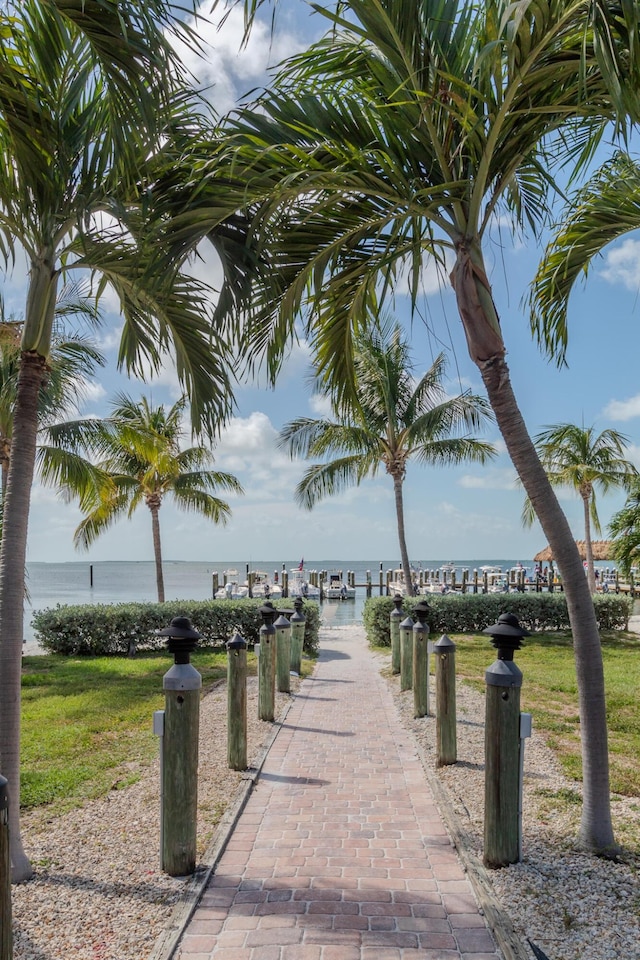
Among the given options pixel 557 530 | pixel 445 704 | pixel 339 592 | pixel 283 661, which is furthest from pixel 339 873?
pixel 339 592

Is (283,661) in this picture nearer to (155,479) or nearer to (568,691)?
(568,691)

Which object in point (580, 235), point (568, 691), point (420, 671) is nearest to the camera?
point (580, 235)

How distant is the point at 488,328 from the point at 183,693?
2.73 metres

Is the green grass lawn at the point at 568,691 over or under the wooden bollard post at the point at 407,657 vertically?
under

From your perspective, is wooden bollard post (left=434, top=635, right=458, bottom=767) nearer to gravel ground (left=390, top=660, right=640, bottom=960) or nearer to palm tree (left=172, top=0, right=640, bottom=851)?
gravel ground (left=390, top=660, right=640, bottom=960)

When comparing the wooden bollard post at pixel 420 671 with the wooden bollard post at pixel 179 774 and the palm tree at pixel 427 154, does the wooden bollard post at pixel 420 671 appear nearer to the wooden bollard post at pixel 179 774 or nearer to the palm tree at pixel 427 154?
the palm tree at pixel 427 154

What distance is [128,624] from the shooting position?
1372cm

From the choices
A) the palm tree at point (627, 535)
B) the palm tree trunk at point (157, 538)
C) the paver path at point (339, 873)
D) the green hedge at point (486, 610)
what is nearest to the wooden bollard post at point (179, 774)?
the paver path at point (339, 873)

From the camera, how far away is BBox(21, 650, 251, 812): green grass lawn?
5.41 meters

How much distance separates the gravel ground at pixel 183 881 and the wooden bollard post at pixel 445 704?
0.43 feet

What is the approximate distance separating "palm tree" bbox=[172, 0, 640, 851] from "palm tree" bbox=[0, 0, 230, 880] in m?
0.40

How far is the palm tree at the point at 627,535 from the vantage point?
1491 centimetres

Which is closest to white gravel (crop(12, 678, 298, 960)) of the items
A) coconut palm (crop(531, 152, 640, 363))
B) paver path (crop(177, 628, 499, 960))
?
paver path (crop(177, 628, 499, 960))

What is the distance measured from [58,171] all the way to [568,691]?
348 inches
